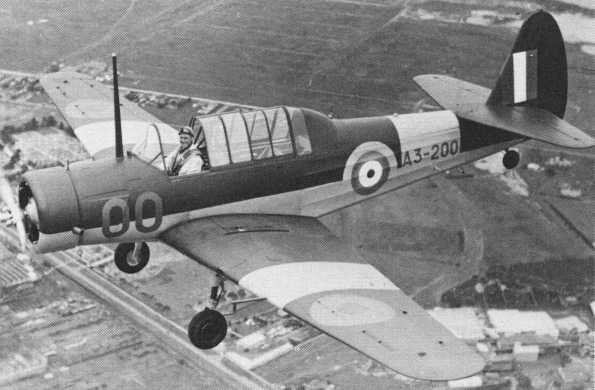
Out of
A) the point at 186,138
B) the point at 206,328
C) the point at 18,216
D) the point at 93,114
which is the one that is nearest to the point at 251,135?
the point at 186,138

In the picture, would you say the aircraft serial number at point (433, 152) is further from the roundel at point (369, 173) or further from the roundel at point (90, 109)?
the roundel at point (90, 109)

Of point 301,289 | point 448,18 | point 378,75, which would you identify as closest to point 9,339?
point 301,289

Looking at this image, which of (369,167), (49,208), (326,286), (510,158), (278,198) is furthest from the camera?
(510,158)

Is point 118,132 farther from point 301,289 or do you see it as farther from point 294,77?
point 294,77

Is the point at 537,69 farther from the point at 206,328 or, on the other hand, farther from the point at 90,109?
the point at 206,328

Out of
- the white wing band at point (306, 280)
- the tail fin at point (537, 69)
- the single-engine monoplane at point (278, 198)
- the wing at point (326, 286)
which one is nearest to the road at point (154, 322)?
the single-engine monoplane at point (278, 198)

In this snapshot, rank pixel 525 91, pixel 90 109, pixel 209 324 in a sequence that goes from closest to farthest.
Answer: pixel 209 324
pixel 90 109
pixel 525 91

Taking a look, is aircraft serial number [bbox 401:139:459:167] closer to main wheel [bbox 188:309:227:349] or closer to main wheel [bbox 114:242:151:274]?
main wheel [bbox 188:309:227:349]
